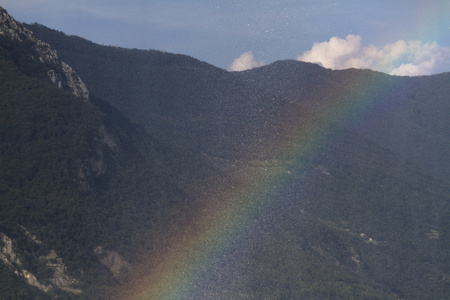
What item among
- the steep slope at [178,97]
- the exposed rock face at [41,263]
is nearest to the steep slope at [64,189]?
the exposed rock face at [41,263]

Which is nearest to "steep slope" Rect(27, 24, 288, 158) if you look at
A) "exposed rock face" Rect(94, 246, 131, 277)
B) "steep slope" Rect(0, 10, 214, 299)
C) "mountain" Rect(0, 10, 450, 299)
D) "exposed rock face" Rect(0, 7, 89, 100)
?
"mountain" Rect(0, 10, 450, 299)

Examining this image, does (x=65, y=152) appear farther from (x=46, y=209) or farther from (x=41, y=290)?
(x=41, y=290)

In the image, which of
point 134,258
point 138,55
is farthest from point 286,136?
point 134,258

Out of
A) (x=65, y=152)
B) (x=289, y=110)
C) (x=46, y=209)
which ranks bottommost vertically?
(x=46, y=209)

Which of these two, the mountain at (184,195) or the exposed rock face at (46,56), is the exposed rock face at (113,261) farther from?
the exposed rock face at (46,56)

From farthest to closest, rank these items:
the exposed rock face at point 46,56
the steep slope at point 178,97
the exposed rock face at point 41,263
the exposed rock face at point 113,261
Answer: the steep slope at point 178,97 < the exposed rock face at point 46,56 < the exposed rock face at point 113,261 < the exposed rock face at point 41,263

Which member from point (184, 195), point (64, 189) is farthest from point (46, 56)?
point (184, 195)

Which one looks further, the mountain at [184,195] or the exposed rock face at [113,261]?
the exposed rock face at [113,261]

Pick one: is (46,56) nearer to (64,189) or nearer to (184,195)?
(64,189)
